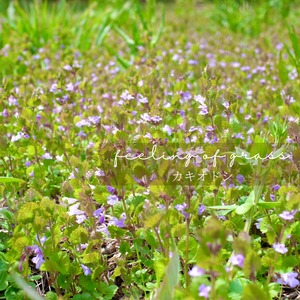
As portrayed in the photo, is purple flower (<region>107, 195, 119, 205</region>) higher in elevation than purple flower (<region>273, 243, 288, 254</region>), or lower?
higher

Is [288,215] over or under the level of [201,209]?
over

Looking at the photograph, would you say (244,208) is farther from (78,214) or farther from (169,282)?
(78,214)

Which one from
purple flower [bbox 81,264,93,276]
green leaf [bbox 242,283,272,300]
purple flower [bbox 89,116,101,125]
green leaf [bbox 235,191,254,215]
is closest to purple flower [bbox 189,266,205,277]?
green leaf [bbox 242,283,272,300]

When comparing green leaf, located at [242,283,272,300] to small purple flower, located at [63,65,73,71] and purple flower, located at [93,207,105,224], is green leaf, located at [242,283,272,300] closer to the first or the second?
purple flower, located at [93,207,105,224]

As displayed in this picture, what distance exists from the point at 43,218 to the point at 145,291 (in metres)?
0.41

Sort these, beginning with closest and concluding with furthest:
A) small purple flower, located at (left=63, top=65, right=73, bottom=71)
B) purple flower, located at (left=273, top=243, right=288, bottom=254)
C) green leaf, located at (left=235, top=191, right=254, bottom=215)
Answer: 1. purple flower, located at (left=273, top=243, right=288, bottom=254)
2. green leaf, located at (left=235, top=191, right=254, bottom=215)
3. small purple flower, located at (left=63, top=65, right=73, bottom=71)

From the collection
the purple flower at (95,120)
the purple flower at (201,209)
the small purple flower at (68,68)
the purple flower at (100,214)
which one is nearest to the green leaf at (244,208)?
the purple flower at (201,209)

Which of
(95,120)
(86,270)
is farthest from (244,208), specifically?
(95,120)

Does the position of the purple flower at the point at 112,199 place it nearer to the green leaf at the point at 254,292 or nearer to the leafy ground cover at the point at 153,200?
the leafy ground cover at the point at 153,200

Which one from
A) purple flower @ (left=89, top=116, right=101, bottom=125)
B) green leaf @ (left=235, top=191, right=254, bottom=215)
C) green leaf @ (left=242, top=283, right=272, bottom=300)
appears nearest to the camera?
green leaf @ (left=242, top=283, right=272, bottom=300)

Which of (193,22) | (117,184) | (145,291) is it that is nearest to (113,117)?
(117,184)

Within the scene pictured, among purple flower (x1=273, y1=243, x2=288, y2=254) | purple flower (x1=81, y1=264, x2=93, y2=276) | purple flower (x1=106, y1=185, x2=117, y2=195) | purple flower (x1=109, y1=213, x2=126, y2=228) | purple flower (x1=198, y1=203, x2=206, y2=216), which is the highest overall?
purple flower (x1=106, y1=185, x2=117, y2=195)

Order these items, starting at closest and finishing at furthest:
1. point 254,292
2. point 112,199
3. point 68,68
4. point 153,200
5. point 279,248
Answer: point 254,292
point 279,248
point 153,200
point 112,199
point 68,68

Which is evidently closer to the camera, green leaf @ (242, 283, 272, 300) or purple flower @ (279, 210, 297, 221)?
green leaf @ (242, 283, 272, 300)
